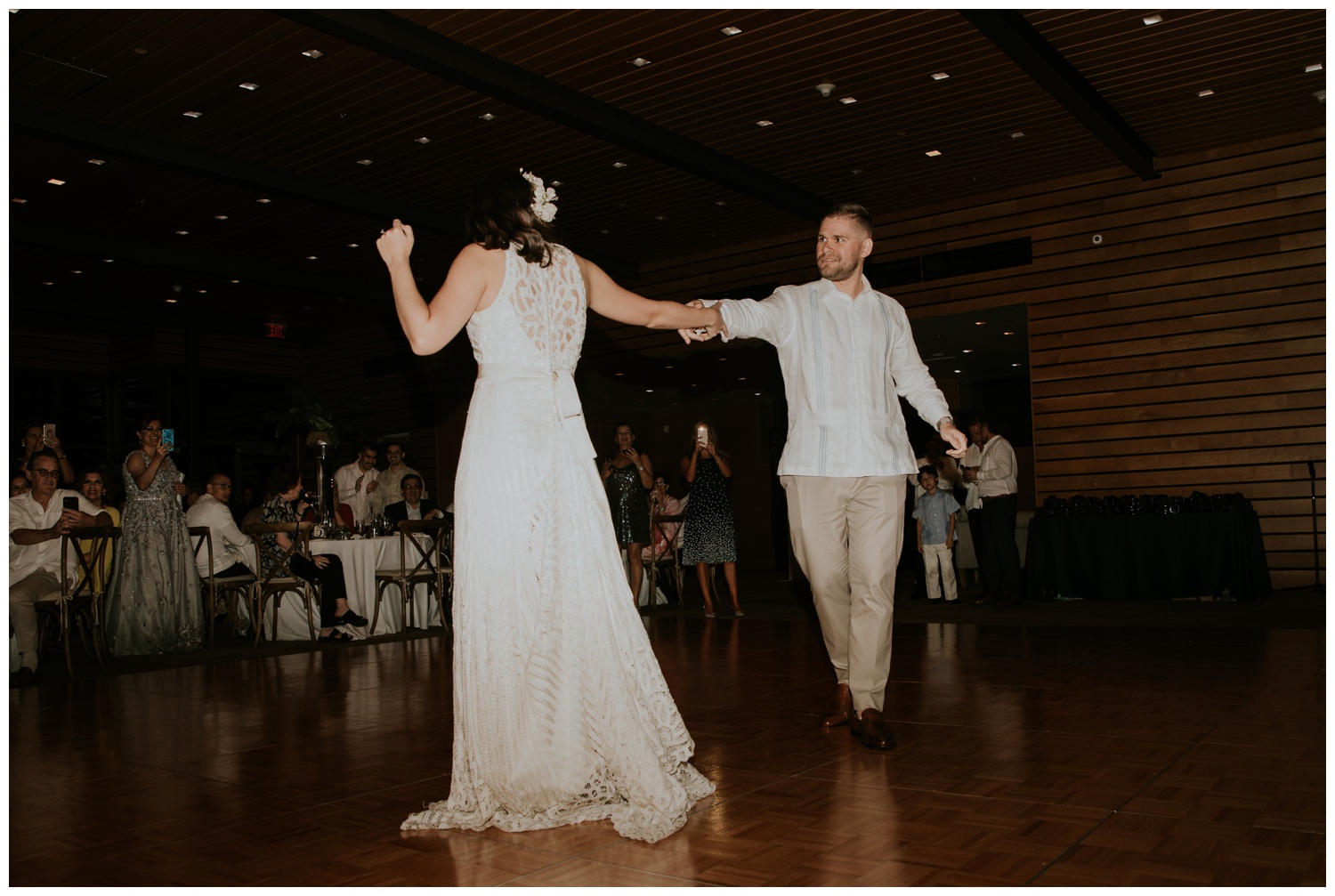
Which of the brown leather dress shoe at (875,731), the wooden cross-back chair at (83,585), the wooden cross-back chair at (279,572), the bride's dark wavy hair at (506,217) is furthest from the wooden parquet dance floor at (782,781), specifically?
the wooden cross-back chair at (279,572)

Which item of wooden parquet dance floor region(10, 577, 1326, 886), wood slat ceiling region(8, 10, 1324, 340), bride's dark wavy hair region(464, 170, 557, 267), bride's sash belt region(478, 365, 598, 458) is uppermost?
wood slat ceiling region(8, 10, 1324, 340)

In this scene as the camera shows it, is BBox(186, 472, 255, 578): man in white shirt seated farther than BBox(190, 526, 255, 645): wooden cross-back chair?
Yes

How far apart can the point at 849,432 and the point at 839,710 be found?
98 cm

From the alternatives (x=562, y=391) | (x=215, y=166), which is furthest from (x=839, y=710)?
(x=215, y=166)

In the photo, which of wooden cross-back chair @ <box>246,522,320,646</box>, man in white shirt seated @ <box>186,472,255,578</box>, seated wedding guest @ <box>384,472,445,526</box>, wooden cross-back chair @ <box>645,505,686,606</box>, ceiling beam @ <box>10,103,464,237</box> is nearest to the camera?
wooden cross-back chair @ <box>246,522,320,646</box>

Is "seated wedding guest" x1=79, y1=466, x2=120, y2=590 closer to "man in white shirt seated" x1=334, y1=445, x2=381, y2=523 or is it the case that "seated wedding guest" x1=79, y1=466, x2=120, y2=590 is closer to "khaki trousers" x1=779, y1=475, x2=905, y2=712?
"man in white shirt seated" x1=334, y1=445, x2=381, y2=523

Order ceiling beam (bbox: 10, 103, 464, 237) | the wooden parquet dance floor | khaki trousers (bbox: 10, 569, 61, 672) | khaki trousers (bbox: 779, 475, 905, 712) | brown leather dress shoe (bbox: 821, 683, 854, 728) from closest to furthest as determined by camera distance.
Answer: the wooden parquet dance floor
khaki trousers (bbox: 779, 475, 905, 712)
brown leather dress shoe (bbox: 821, 683, 854, 728)
khaki trousers (bbox: 10, 569, 61, 672)
ceiling beam (bbox: 10, 103, 464, 237)

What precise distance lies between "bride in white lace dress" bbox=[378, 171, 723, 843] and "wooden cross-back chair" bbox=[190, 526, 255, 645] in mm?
5246

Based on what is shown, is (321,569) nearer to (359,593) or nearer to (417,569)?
(359,593)

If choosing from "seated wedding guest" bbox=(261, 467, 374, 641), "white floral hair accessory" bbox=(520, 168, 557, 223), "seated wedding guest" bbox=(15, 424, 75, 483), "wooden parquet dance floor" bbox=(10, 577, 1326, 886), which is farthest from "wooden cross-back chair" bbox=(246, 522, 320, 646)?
"white floral hair accessory" bbox=(520, 168, 557, 223)

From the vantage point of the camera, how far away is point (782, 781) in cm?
269

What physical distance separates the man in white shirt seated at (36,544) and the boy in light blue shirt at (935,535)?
6.26m

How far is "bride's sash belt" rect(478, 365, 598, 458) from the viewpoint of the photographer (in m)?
2.48

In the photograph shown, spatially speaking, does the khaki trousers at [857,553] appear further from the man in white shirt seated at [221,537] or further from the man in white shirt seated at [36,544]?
the man in white shirt seated at [221,537]
